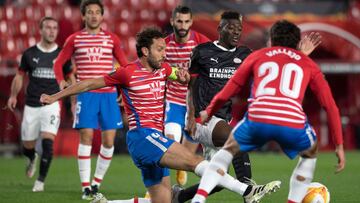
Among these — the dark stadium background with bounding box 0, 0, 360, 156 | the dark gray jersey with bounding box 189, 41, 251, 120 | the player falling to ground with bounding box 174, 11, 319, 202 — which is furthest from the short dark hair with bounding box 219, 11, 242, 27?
the dark stadium background with bounding box 0, 0, 360, 156

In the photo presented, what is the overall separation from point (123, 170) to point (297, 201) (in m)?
8.63

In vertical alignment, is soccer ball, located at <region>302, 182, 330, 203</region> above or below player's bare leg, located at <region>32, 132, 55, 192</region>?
above

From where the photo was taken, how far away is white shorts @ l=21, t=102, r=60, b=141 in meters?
12.9

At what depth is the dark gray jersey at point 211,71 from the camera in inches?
377

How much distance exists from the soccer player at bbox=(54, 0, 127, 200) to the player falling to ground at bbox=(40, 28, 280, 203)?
10.1 ft

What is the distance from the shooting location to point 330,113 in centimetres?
758

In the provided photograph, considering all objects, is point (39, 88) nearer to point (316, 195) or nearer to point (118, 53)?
point (118, 53)

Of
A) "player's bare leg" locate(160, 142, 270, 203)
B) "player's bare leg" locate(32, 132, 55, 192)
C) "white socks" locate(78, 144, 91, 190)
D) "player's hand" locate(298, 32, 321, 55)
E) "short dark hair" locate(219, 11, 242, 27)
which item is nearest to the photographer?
"player's bare leg" locate(160, 142, 270, 203)

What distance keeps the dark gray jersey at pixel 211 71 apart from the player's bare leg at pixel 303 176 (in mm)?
1946

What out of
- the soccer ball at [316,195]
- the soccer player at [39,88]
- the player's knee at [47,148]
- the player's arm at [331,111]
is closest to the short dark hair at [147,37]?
the player's arm at [331,111]

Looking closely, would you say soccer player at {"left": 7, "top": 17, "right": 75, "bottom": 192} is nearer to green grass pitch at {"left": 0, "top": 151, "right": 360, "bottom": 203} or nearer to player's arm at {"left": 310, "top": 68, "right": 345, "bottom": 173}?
green grass pitch at {"left": 0, "top": 151, "right": 360, "bottom": 203}

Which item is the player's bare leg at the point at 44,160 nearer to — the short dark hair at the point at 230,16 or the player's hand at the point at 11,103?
the player's hand at the point at 11,103

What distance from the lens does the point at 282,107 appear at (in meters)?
7.48

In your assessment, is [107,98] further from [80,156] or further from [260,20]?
[260,20]
